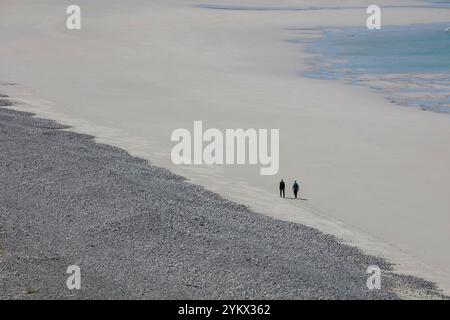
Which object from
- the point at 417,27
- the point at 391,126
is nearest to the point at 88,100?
the point at 391,126

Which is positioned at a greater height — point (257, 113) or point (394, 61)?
point (394, 61)

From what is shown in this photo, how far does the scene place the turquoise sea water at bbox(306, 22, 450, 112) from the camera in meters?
49.9

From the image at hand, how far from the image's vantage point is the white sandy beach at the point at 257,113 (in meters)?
26.5

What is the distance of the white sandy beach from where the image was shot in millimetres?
26469

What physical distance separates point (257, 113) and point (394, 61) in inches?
928

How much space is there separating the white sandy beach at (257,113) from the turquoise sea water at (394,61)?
200cm

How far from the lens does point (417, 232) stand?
24.9m

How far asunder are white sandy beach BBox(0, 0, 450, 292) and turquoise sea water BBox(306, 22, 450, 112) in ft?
6.58

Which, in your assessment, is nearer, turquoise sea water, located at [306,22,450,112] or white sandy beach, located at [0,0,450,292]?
white sandy beach, located at [0,0,450,292]

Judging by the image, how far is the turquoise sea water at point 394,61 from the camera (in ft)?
164

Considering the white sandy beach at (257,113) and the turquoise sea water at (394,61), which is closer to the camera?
the white sandy beach at (257,113)

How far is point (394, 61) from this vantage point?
6291 centimetres
